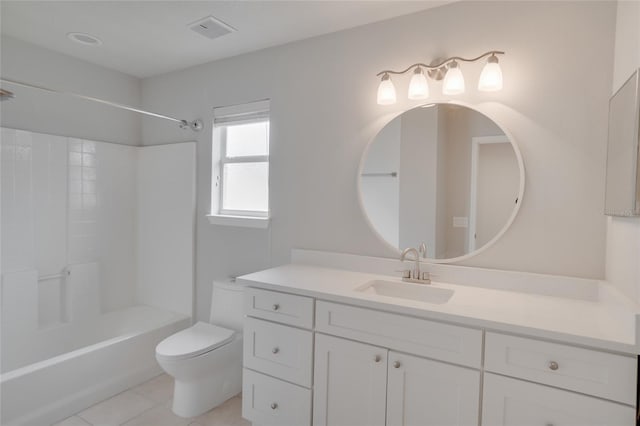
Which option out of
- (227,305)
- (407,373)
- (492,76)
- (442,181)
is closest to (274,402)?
(407,373)

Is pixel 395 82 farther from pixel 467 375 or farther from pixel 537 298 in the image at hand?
pixel 467 375

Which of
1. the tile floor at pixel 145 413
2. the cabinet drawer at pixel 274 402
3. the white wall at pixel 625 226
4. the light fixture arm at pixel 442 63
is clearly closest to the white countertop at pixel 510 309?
the white wall at pixel 625 226

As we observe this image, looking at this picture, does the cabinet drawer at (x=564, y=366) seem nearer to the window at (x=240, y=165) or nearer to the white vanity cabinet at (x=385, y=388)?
the white vanity cabinet at (x=385, y=388)

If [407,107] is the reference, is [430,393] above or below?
below

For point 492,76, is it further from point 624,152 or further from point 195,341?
point 195,341

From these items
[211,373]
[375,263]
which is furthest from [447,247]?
[211,373]

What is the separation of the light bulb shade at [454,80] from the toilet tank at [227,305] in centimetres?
182

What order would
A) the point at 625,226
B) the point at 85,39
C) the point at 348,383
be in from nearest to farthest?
the point at 625,226 < the point at 348,383 < the point at 85,39

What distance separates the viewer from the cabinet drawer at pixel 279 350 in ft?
5.83

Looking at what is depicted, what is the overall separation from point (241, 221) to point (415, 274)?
4.36ft

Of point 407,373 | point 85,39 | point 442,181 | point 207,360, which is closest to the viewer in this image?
point 407,373

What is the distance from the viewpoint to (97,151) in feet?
9.73

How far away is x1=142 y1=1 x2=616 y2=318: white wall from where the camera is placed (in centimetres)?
165

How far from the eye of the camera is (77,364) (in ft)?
7.27
